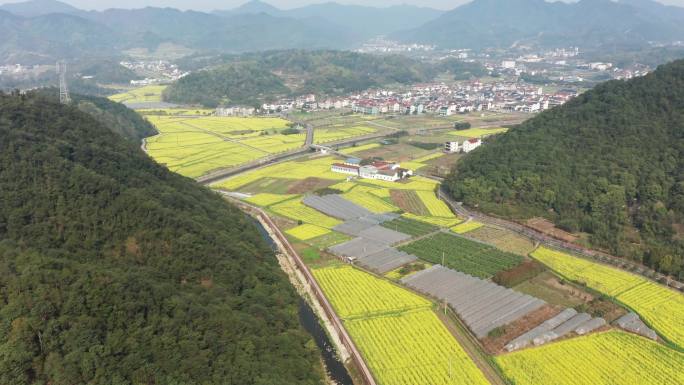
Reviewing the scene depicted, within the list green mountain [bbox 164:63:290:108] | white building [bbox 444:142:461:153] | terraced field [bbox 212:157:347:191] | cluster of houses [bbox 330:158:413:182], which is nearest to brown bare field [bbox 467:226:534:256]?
cluster of houses [bbox 330:158:413:182]

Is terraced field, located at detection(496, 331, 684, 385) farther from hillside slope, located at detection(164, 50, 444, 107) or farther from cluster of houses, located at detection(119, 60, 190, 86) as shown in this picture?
cluster of houses, located at detection(119, 60, 190, 86)

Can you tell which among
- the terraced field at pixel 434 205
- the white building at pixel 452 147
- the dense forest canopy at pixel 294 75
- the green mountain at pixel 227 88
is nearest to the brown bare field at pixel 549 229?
the terraced field at pixel 434 205

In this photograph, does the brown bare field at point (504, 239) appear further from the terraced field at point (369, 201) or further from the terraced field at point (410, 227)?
the terraced field at point (369, 201)

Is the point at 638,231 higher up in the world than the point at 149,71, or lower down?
lower down

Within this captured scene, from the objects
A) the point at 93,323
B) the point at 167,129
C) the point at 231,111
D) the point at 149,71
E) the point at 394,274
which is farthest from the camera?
the point at 149,71

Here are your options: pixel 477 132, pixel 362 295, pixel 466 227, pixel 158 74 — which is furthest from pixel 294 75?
pixel 362 295

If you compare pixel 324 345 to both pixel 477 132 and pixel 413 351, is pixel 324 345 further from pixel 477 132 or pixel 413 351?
pixel 477 132

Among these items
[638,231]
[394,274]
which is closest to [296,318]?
[394,274]

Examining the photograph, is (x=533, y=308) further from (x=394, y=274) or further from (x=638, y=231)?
(x=638, y=231)
